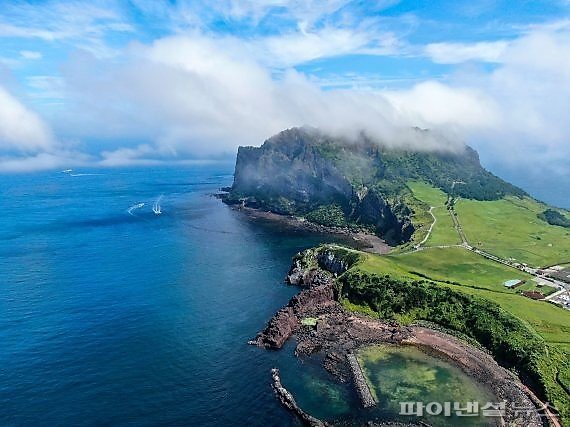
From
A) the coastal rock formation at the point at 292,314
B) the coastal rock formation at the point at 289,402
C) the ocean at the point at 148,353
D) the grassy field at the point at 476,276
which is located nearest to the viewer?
the coastal rock formation at the point at 289,402

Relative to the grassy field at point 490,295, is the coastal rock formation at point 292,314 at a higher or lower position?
lower

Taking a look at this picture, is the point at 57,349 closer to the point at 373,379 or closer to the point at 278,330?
the point at 278,330

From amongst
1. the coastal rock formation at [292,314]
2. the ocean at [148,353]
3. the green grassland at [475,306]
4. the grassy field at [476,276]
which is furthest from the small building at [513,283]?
the ocean at [148,353]

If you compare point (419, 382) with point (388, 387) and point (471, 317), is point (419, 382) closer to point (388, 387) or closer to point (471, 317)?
point (388, 387)

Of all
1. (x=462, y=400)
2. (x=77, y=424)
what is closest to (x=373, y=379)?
(x=462, y=400)

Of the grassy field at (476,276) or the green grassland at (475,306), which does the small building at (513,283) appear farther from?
the green grassland at (475,306)

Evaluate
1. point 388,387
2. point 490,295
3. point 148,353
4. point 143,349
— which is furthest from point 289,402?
point 490,295

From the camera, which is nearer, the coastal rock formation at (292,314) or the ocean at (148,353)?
the ocean at (148,353)

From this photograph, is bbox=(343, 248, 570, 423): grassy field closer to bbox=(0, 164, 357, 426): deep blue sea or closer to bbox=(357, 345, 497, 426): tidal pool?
bbox=(357, 345, 497, 426): tidal pool
